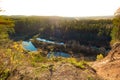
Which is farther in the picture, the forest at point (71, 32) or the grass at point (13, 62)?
the forest at point (71, 32)

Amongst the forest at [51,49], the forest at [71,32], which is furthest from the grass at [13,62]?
the forest at [71,32]

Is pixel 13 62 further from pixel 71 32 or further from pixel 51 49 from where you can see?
pixel 71 32

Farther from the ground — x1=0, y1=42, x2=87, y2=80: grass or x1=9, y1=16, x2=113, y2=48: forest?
x1=0, y1=42, x2=87, y2=80: grass

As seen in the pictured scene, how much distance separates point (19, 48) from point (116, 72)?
6780 millimetres

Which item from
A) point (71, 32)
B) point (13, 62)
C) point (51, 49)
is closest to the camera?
point (13, 62)

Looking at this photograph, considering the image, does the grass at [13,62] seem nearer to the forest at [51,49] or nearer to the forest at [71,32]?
the forest at [51,49]

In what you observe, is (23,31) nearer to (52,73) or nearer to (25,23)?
(25,23)

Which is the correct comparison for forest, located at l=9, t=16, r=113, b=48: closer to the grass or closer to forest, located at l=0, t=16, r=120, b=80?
forest, located at l=0, t=16, r=120, b=80

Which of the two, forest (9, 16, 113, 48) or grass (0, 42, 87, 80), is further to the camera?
forest (9, 16, 113, 48)

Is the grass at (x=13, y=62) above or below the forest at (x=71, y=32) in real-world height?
above

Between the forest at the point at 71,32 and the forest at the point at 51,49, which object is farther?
the forest at the point at 71,32

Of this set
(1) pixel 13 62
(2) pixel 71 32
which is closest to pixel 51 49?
(1) pixel 13 62

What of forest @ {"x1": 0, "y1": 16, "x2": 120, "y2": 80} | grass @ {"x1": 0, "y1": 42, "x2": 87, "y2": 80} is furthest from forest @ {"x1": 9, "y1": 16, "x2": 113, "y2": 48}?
grass @ {"x1": 0, "y1": 42, "x2": 87, "y2": 80}

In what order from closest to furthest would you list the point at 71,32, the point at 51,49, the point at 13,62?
the point at 13,62
the point at 51,49
the point at 71,32
